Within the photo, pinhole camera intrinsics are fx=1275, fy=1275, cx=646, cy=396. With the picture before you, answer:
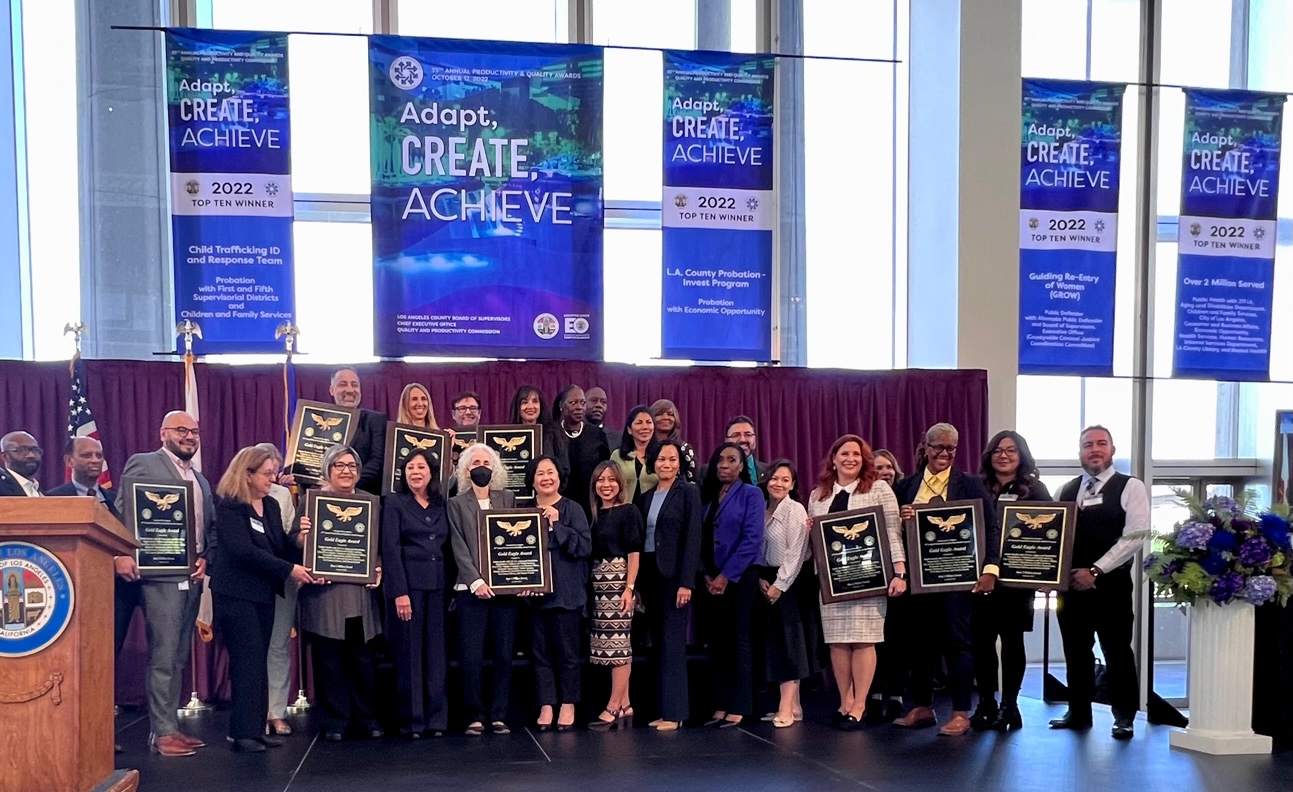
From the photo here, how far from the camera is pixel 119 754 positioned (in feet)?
21.1

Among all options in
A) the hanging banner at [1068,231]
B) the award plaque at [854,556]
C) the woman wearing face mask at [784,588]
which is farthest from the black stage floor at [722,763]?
the hanging banner at [1068,231]

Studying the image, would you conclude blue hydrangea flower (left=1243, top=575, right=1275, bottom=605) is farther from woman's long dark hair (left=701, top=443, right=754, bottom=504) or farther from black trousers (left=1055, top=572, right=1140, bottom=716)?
woman's long dark hair (left=701, top=443, right=754, bottom=504)

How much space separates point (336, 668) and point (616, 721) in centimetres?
158

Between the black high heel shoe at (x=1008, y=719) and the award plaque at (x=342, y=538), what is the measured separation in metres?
3.59

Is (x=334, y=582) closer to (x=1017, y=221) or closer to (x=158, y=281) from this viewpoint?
(x=158, y=281)

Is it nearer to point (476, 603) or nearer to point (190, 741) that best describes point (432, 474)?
point (476, 603)

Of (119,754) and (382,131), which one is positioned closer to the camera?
(119,754)

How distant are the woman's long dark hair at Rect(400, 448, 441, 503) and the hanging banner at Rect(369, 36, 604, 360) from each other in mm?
1718

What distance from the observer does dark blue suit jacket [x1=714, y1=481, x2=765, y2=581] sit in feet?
23.6

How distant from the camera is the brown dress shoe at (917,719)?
7.28 metres

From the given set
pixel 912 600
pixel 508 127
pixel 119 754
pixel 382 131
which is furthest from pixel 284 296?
pixel 912 600

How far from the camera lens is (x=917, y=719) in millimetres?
7297

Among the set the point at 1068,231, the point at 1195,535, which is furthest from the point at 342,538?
the point at 1068,231

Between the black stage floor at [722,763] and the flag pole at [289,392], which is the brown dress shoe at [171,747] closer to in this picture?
the black stage floor at [722,763]
